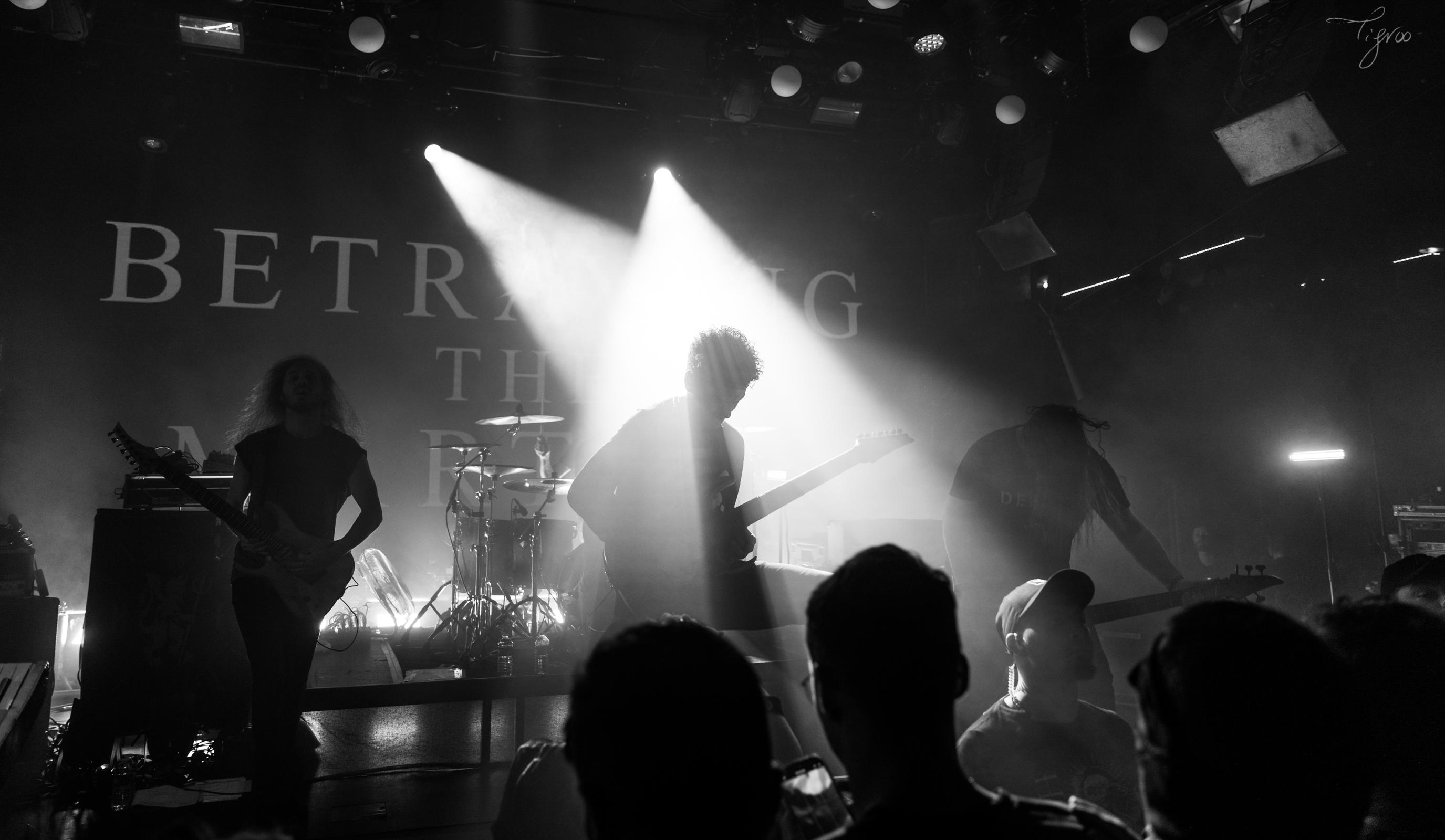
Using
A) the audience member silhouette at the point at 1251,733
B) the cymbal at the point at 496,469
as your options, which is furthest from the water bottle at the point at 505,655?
the audience member silhouette at the point at 1251,733

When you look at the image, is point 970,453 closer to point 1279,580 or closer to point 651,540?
point 1279,580

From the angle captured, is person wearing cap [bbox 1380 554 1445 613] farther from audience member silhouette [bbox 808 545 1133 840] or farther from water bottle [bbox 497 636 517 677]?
water bottle [bbox 497 636 517 677]

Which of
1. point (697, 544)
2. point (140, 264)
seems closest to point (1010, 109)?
point (697, 544)

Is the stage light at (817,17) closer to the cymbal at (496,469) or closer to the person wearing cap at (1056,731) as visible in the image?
the cymbal at (496,469)

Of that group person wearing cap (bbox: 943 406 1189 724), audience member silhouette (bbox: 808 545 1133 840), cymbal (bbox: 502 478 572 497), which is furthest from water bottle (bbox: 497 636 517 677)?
audience member silhouette (bbox: 808 545 1133 840)

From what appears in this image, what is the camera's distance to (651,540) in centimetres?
311

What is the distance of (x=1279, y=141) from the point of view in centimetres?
664

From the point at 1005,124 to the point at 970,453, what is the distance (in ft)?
18.8

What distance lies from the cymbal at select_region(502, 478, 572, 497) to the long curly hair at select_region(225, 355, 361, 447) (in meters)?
2.24

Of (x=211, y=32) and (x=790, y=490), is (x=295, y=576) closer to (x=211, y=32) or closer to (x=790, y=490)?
(x=790, y=490)

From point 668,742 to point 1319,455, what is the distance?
26.0 ft

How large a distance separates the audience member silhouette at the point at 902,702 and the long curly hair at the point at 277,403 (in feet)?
10.9

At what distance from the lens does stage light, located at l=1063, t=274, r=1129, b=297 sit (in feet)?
26.6

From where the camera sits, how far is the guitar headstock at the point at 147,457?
12.5 ft
